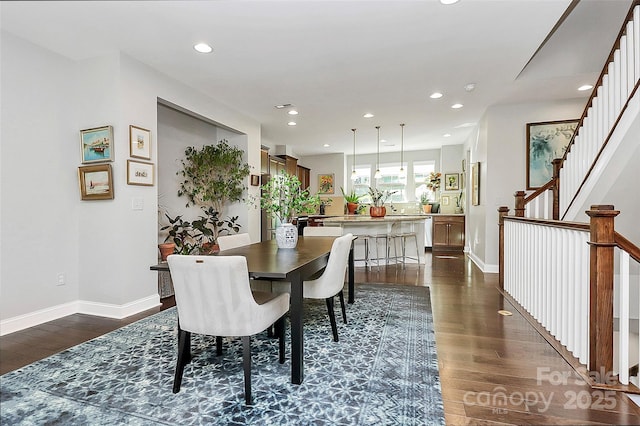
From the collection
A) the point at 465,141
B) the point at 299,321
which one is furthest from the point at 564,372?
the point at 465,141

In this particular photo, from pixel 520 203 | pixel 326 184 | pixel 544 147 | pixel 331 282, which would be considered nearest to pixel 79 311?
pixel 331 282

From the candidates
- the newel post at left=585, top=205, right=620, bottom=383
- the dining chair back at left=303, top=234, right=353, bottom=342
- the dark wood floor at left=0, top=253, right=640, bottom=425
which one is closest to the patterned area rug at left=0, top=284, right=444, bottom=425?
the dark wood floor at left=0, top=253, right=640, bottom=425

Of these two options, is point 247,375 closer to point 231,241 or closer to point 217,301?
point 217,301

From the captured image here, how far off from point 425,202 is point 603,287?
6.58 meters

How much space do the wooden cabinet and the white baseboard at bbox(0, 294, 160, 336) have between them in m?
6.24

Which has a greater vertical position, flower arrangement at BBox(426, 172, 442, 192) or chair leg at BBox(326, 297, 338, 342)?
flower arrangement at BBox(426, 172, 442, 192)

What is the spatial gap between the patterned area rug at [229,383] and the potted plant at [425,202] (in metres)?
5.78

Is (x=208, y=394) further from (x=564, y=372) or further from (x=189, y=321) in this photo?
(x=564, y=372)

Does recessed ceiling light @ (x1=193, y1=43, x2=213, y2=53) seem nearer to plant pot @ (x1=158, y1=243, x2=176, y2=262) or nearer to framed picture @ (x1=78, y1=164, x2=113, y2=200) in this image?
framed picture @ (x1=78, y1=164, x2=113, y2=200)

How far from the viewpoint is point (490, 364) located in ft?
6.79

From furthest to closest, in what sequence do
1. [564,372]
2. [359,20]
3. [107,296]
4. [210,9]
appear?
[107,296] < [359,20] < [210,9] < [564,372]

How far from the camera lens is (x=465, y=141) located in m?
7.43

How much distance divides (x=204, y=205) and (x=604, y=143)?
191 inches

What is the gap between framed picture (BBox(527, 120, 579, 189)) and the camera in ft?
15.3
